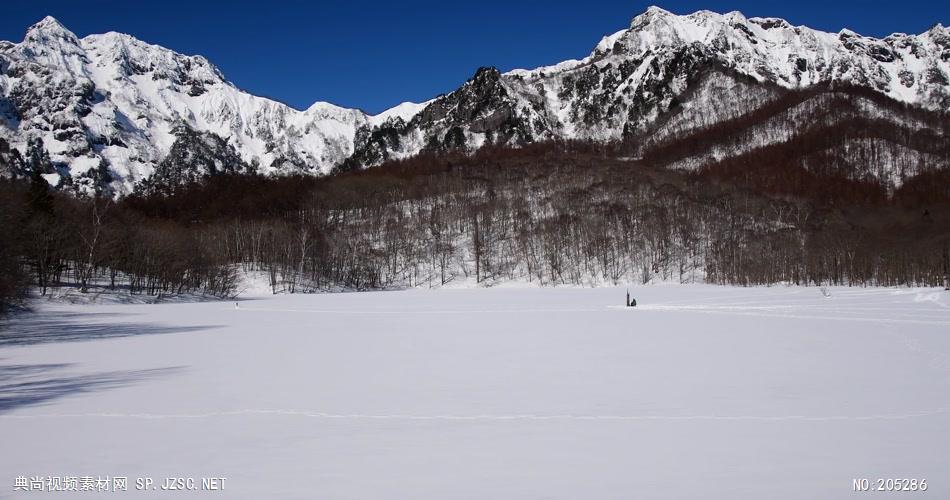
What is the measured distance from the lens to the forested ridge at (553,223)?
74.6 meters

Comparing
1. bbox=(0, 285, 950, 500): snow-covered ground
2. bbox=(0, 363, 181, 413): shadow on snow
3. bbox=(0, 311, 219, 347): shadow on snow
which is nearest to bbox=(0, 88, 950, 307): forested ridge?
bbox=(0, 311, 219, 347): shadow on snow

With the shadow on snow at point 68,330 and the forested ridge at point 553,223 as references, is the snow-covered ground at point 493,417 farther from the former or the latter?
the forested ridge at point 553,223

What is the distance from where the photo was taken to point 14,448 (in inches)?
357

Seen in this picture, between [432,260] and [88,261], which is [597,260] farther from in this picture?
[88,261]

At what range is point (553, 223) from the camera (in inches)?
5049

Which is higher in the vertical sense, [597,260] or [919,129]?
[919,129]

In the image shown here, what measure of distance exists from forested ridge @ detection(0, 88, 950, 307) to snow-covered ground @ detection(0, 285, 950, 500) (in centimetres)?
4603

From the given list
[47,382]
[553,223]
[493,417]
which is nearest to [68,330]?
[47,382]

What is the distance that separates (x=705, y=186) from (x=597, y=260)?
52.4 metres

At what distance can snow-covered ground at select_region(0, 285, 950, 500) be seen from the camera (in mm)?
7656

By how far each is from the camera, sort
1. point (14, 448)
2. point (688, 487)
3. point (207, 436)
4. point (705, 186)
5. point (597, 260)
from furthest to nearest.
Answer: point (705, 186)
point (597, 260)
point (207, 436)
point (14, 448)
point (688, 487)

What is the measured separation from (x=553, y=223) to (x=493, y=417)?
119m

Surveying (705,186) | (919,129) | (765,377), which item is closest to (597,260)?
(705,186)

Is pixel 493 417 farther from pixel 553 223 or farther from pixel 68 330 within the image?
pixel 553 223
